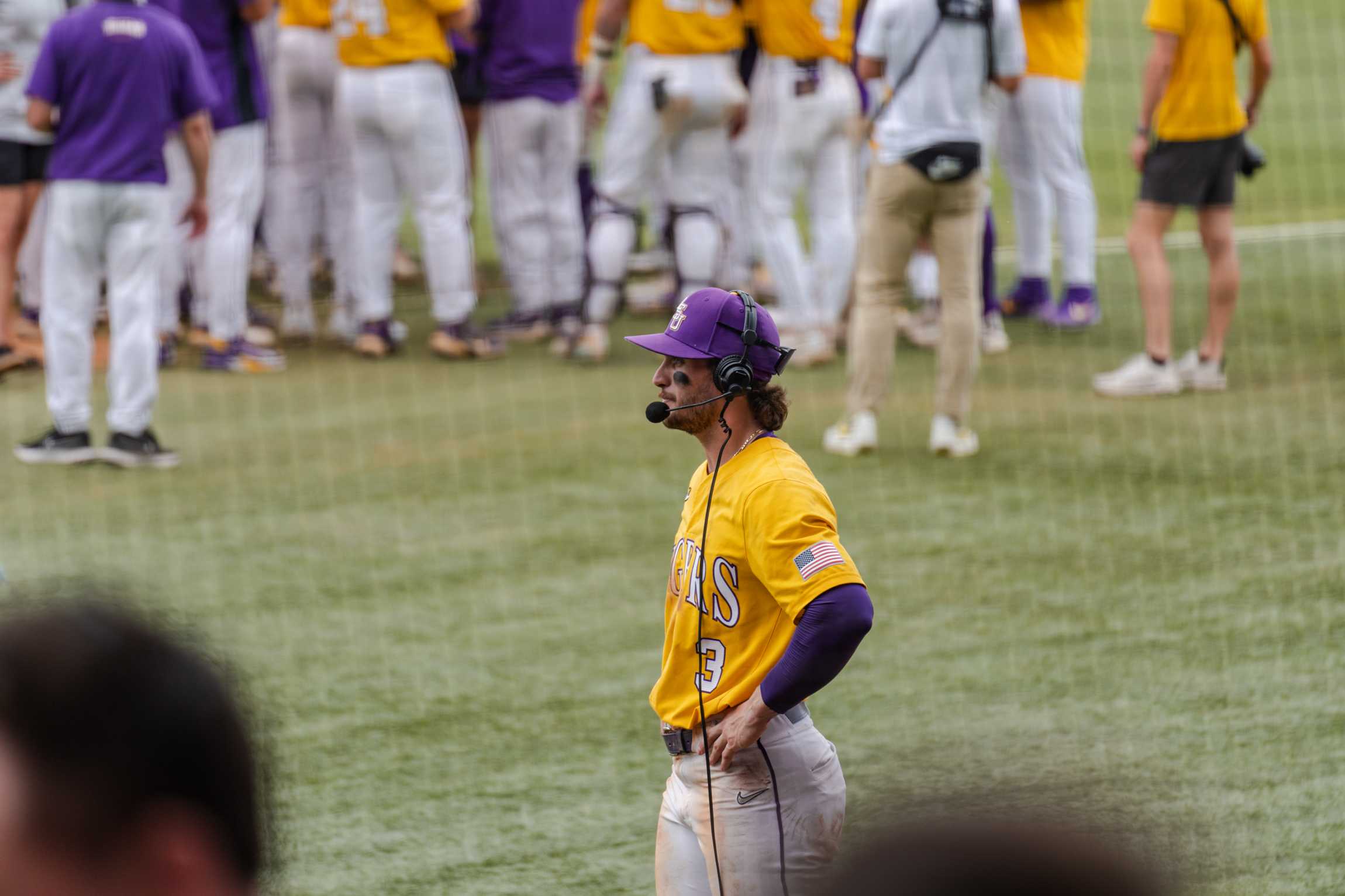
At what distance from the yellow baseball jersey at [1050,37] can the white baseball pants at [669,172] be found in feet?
5.31

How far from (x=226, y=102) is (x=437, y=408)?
6.67 ft

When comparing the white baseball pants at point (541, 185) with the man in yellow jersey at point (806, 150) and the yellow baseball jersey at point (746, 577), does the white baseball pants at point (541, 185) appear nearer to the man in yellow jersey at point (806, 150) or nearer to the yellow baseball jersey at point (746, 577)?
the man in yellow jersey at point (806, 150)

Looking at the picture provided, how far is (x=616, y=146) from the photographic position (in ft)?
30.9

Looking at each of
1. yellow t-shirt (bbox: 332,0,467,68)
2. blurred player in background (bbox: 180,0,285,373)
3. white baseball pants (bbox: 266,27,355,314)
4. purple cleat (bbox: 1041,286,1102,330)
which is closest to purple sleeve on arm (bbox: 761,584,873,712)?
yellow t-shirt (bbox: 332,0,467,68)

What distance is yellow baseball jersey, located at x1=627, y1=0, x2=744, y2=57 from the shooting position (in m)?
8.99

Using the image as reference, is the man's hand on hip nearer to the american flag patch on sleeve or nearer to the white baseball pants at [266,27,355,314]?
the american flag patch on sleeve

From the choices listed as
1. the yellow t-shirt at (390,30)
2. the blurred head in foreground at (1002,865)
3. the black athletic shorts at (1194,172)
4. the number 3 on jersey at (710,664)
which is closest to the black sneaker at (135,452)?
the yellow t-shirt at (390,30)

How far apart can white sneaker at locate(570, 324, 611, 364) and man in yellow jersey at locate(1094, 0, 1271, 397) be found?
2688 millimetres

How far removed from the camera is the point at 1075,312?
408 inches

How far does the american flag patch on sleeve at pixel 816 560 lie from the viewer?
315cm

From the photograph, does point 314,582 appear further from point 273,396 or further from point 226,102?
point 226,102

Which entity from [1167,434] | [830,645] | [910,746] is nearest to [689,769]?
[830,645]

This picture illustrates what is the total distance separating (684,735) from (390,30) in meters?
6.62

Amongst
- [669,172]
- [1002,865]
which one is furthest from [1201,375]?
[1002,865]
